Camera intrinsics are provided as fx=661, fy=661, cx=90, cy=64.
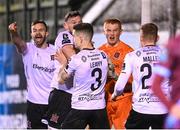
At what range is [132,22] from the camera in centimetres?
1628

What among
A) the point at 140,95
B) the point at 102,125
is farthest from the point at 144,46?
the point at 102,125

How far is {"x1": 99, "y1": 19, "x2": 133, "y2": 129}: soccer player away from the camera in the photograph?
9094mm

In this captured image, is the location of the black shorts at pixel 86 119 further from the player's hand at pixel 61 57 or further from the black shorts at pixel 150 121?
the player's hand at pixel 61 57

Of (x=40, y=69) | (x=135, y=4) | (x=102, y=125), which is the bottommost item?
(x=102, y=125)

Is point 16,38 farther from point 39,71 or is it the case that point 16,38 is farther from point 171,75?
point 171,75

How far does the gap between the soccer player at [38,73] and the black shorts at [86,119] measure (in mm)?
1767

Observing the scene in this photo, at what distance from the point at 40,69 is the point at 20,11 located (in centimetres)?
1163

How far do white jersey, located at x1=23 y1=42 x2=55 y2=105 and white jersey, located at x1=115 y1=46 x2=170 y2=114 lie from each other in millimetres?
2048

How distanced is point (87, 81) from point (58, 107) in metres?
1.61

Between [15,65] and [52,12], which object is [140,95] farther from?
[52,12]

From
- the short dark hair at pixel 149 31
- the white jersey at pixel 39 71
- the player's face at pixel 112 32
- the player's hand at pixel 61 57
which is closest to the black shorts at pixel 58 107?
the white jersey at pixel 39 71

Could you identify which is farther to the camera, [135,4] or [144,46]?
[135,4]

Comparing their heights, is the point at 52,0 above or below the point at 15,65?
above

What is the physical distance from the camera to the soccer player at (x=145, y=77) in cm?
791
